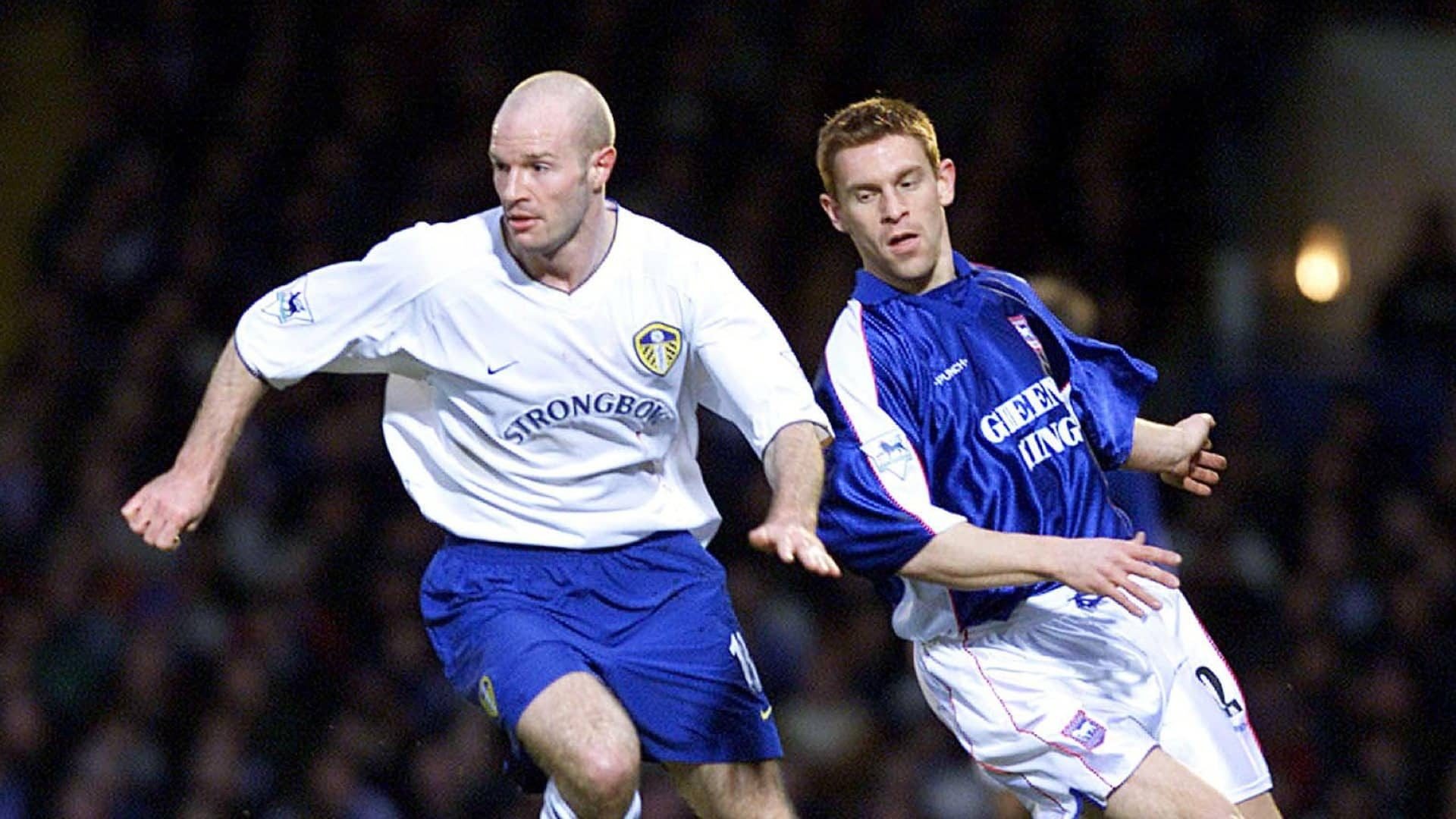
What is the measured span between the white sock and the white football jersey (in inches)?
20.8

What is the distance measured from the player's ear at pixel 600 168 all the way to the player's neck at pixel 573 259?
0.05 meters

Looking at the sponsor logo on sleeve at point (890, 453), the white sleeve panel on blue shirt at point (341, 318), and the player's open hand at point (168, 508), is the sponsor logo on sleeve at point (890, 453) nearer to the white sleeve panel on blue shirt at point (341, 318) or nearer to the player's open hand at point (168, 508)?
the white sleeve panel on blue shirt at point (341, 318)

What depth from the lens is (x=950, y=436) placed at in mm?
4414

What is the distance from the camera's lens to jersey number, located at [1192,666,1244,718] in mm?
4488

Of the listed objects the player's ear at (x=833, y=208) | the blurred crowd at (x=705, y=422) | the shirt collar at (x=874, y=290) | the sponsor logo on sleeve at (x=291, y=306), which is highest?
the player's ear at (x=833, y=208)

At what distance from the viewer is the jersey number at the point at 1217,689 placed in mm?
4488

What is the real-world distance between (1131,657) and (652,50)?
234 inches

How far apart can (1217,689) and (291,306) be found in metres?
2.14

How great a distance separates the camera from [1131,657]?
4418mm

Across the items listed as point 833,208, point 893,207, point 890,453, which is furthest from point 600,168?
point 890,453

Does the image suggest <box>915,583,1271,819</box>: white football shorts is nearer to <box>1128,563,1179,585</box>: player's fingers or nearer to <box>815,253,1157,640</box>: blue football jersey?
<box>815,253,1157,640</box>: blue football jersey

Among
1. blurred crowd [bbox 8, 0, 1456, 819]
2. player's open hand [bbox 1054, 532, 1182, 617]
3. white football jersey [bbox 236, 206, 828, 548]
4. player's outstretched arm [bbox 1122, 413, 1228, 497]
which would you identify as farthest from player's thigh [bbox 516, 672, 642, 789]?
blurred crowd [bbox 8, 0, 1456, 819]

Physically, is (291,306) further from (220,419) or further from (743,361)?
(743,361)

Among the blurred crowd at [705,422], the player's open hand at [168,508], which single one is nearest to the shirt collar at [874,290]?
the player's open hand at [168,508]
